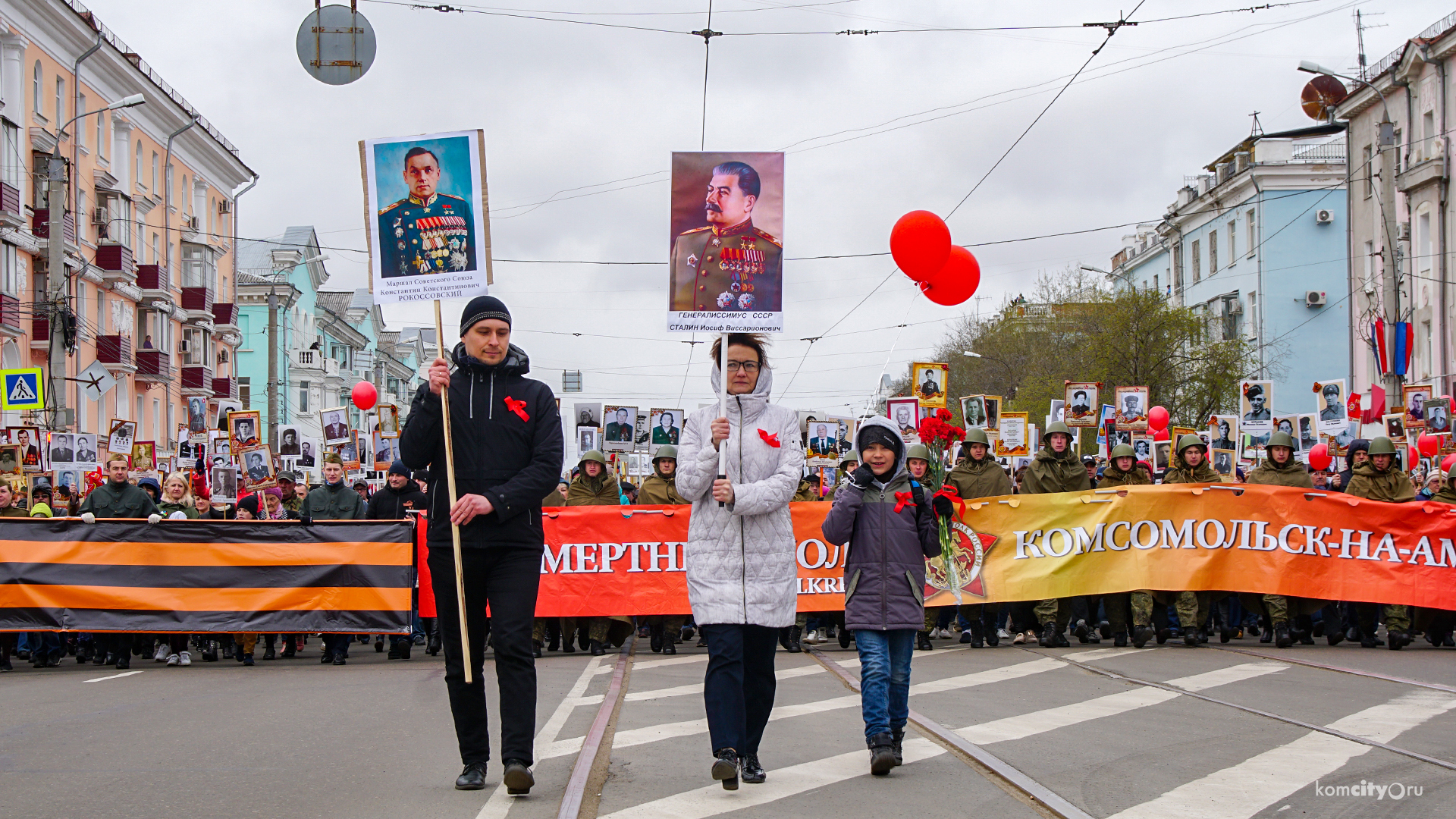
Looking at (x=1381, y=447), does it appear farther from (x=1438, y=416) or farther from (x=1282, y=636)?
(x=1438, y=416)

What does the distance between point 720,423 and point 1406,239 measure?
1556 inches

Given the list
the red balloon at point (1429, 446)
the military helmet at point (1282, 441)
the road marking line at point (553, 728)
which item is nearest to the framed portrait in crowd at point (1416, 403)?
the red balloon at point (1429, 446)

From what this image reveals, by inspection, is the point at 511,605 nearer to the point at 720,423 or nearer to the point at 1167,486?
the point at 720,423

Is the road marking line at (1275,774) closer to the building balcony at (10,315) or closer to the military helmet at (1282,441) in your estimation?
the military helmet at (1282,441)

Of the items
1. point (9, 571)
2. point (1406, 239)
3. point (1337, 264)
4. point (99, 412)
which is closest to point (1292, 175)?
point (1337, 264)

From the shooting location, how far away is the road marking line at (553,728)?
5.94m

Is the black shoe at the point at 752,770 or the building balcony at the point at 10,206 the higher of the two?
the building balcony at the point at 10,206

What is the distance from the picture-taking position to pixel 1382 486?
48.2ft

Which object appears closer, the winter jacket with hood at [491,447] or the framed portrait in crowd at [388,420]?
the winter jacket with hood at [491,447]

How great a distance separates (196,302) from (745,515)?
185 feet

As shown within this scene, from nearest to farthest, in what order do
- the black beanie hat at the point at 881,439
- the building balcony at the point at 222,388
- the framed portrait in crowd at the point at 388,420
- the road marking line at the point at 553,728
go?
the road marking line at the point at 553,728
the black beanie hat at the point at 881,439
the framed portrait in crowd at the point at 388,420
the building balcony at the point at 222,388

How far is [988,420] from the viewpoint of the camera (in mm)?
23734

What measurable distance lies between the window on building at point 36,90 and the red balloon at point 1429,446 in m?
36.1

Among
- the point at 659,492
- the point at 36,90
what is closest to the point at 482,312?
the point at 659,492
